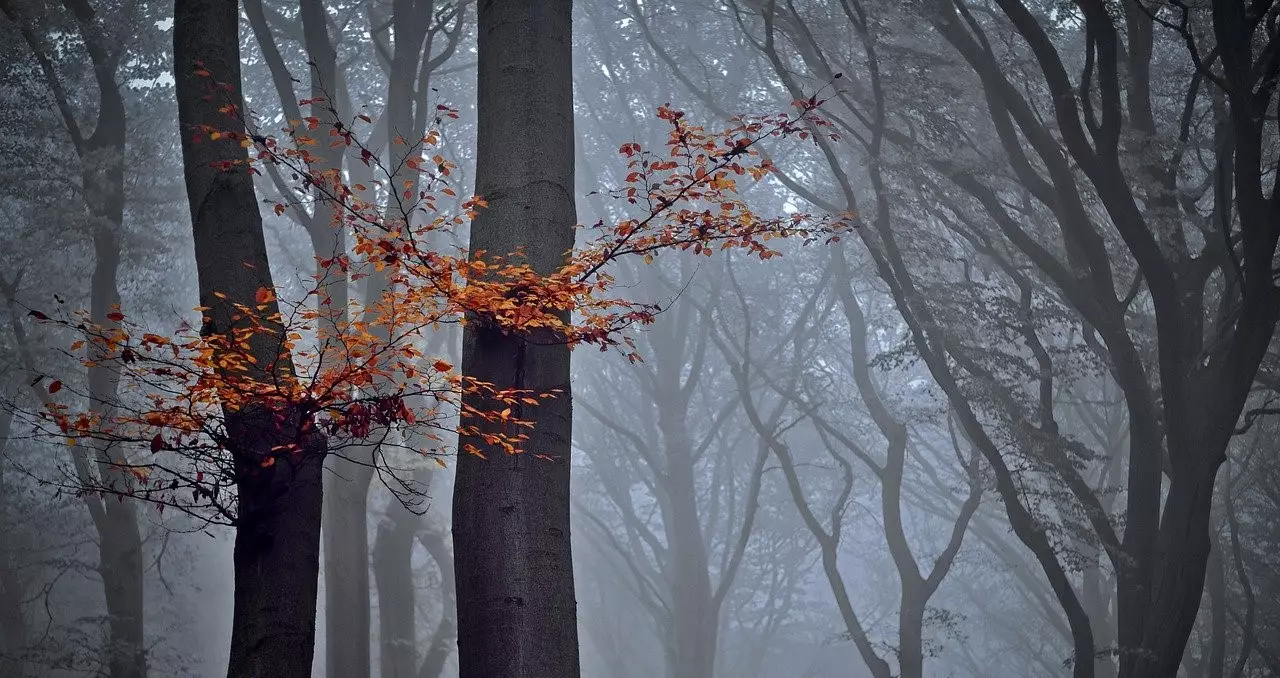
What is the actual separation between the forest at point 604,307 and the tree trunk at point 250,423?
0.02 metres

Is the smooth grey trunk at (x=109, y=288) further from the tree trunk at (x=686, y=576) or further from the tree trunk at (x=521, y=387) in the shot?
the tree trunk at (x=686, y=576)

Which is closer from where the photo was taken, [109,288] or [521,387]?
[521,387]

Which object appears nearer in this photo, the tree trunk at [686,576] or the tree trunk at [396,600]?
the tree trunk at [396,600]

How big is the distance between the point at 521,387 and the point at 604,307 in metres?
0.54

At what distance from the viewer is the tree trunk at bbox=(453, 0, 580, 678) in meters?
3.11

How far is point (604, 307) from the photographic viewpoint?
3.72 metres

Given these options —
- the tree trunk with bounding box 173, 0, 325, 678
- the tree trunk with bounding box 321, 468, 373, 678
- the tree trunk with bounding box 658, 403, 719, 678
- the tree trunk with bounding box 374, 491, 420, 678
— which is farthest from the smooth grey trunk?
the tree trunk with bounding box 658, 403, 719, 678

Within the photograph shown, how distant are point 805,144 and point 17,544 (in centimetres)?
1517

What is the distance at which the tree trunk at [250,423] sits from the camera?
3230 millimetres

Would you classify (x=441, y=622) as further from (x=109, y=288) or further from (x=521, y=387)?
(x=521, y=387)

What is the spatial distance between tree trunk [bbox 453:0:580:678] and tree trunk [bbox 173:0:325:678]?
0.59m

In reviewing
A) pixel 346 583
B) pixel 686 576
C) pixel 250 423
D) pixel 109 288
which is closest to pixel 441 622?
pixel 686 576

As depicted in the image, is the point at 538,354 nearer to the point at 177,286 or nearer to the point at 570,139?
the point at 570,139

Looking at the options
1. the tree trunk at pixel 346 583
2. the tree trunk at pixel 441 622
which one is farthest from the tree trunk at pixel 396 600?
the tree trunk at pixel 346 583
